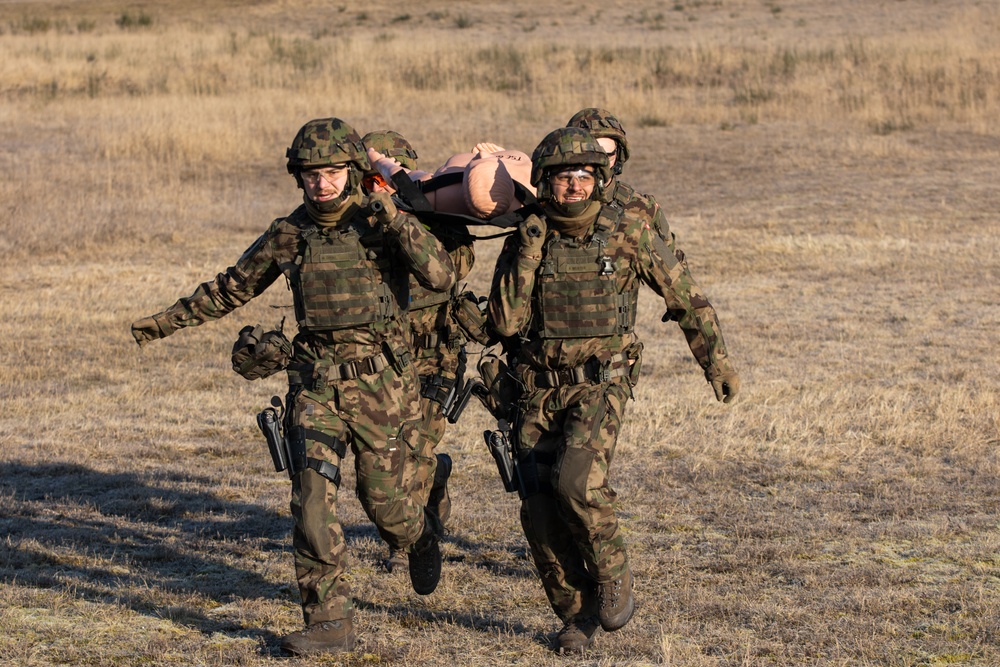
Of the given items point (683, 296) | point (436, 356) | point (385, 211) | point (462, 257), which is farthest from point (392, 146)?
point (683, 296)

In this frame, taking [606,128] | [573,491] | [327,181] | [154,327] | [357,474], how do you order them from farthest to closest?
[606,128], [154,327], [357,474], [327,181], [573,491]

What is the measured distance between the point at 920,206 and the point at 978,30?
57.6 ft

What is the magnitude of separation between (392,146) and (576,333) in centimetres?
239

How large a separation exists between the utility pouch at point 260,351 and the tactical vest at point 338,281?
0.46 ft

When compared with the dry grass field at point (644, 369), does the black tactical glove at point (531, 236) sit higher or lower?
higher

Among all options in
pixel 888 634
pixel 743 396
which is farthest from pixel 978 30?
pixel 888 634

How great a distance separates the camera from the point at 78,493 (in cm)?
873

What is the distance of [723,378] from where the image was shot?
5.84m

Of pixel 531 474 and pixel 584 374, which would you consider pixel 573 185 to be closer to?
pixel 584 374

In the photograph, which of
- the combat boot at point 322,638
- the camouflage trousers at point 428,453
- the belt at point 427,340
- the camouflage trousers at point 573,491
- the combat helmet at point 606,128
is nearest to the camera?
the camouflage trousers at point 573,491

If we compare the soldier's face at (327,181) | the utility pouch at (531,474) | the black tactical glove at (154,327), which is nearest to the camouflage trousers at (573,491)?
the utility pouch at (531,474)

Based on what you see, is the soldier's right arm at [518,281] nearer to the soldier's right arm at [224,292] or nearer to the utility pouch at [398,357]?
the utility pouch at [398,357]

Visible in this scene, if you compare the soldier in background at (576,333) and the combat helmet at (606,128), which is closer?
the soldier in background at (576,333)

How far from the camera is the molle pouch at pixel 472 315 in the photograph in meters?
6.12
